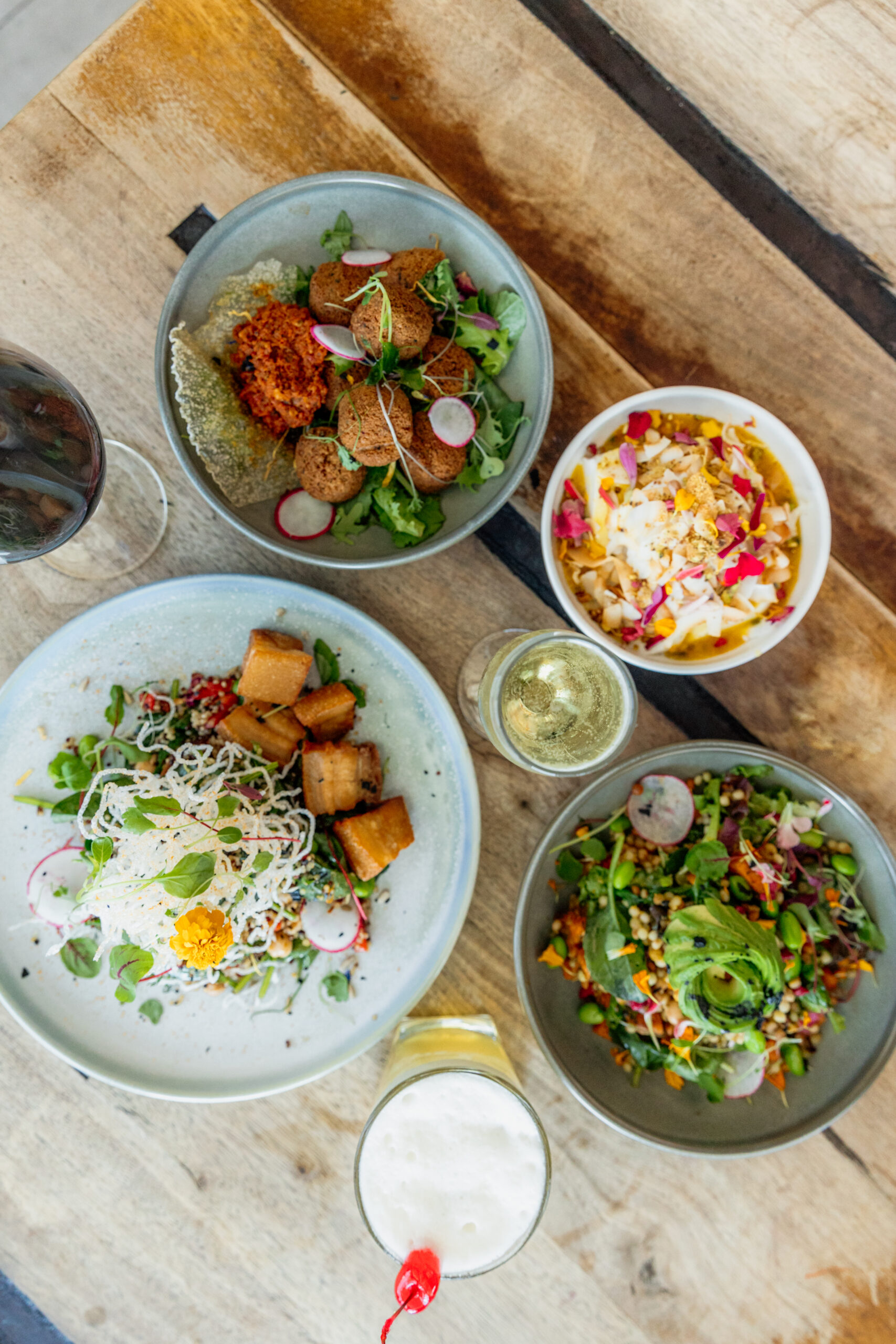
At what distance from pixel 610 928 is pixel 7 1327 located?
165 cm

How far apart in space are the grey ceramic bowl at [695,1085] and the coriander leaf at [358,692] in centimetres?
44

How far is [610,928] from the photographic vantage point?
143 centimetres

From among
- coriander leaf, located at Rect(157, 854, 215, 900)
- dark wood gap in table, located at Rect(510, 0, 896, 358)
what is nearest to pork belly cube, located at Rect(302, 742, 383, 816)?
coriander leaf, located at Rect(157, 854, 215, 900)

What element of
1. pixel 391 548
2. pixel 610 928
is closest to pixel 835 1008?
pixel 610 928

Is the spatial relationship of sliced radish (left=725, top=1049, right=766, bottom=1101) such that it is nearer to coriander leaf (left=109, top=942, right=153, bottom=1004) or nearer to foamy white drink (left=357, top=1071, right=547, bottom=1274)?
foamy white drink (left=357, top=1071, right=547, bottom=1274)

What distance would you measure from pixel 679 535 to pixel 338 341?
0.70 m

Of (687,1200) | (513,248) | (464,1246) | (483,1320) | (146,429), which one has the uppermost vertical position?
(146,429)

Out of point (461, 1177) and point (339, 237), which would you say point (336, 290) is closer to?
point (339, 237)

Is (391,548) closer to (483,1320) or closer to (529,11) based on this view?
(529,11)

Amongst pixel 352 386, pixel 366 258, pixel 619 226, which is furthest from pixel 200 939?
pixel 619 226

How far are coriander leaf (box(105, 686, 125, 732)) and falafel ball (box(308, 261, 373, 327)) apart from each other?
82cm

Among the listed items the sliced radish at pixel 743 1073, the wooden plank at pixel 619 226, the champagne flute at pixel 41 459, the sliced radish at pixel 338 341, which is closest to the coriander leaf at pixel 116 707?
the champagne flute at pixel 41 459

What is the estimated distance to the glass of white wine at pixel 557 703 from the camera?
4.40 ft

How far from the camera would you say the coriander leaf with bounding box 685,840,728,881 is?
1.43 meters
